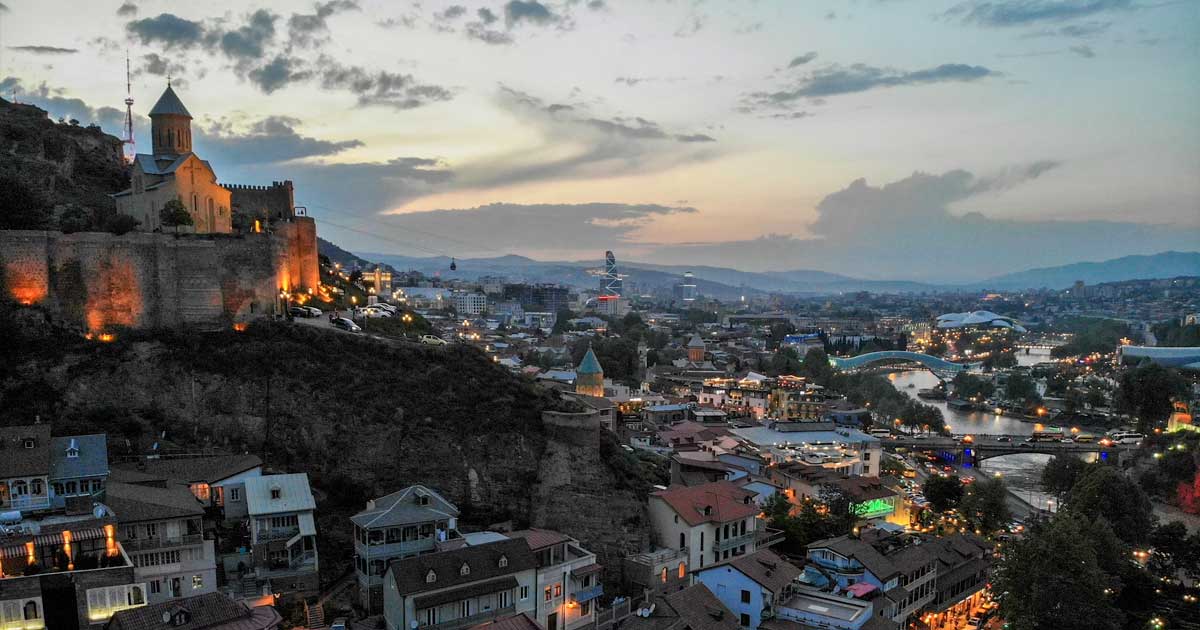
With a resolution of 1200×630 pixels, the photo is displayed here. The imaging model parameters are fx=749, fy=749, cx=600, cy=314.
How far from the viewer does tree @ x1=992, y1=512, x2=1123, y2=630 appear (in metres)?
18.6

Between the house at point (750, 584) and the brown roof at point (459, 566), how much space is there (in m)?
4.61

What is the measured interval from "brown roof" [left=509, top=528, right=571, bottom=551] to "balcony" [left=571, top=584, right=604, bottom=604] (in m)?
1.26

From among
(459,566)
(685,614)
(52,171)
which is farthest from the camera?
(52,171)

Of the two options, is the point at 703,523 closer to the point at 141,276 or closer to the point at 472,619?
the point at 472,619

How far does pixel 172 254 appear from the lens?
22141mm

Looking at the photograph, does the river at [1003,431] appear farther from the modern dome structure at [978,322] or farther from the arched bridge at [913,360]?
the modern dome structure at [978,322]

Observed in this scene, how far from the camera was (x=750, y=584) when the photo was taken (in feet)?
57.3

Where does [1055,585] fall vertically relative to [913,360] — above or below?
above

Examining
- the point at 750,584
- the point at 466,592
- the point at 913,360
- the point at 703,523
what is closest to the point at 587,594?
the point at 466,592

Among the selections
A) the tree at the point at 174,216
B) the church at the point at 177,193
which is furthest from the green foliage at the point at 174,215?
the church at the point at 177,193

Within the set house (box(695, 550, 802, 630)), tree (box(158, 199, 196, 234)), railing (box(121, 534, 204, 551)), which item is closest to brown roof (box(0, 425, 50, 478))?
railing (box(121, 534, 204, 551))

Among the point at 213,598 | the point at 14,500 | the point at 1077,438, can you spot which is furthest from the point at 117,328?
the point at 1077,438

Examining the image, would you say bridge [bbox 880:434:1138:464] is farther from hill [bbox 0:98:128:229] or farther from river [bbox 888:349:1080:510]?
hill [bbox 0:98:128:229]

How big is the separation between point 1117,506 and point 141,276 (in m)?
33.3
